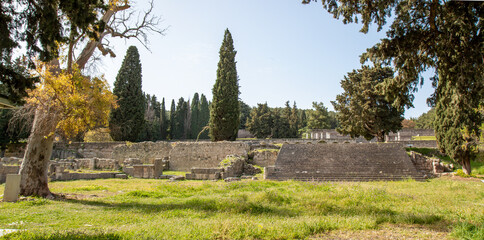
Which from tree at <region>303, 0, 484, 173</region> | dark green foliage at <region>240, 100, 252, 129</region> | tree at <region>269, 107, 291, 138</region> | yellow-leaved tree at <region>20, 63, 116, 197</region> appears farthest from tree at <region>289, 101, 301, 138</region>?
yellow-leaved tree at <region>20, 63, 116, 197</region>

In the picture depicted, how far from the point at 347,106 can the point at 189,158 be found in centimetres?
1509

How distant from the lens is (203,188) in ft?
40.4

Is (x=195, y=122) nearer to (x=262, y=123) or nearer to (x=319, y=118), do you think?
(x=262, y=123)

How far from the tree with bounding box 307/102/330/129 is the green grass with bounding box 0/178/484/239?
38.5 metres

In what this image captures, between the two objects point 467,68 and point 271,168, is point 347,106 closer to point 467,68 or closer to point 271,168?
point 271,168

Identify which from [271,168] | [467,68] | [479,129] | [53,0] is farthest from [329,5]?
[479,129]

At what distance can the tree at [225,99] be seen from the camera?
3058 centimetres

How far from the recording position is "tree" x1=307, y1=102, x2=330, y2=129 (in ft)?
161

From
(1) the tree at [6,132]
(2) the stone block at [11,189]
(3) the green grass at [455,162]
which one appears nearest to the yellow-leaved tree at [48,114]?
(2) the stone block at [11,189]

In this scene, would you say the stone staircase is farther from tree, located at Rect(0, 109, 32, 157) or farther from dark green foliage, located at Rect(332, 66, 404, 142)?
tree, located at Rect(0, 109, 32, 157)

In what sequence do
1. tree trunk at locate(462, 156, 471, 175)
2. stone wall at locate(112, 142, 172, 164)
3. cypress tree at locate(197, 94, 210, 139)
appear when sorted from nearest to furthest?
tree trunk at locate(462, 156, 471, 175)
stone wall at locate(112, 142, 172, 164)
cypress tree at locate(197, 94, 210, 139)

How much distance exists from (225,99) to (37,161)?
73.1 feet

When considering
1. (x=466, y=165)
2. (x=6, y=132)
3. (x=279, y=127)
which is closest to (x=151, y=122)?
(x=279, y=127)

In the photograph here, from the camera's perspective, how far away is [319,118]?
4953cm
